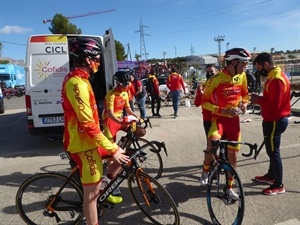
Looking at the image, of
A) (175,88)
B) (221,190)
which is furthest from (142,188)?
→ (175,88)

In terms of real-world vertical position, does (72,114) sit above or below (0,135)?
above

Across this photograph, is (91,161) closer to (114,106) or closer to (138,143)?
(138,143)

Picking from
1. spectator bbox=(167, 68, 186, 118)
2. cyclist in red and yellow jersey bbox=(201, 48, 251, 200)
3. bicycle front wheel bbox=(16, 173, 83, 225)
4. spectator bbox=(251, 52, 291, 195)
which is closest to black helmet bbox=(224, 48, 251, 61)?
cyclist in red and yellow jersey bbox=(201, 48, 251, 200)

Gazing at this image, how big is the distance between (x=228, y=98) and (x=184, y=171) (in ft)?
5.95

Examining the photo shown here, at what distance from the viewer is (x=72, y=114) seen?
97.3 inches

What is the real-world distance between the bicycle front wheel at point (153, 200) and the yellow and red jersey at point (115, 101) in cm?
168

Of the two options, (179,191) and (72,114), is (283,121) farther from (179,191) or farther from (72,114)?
(72,114)

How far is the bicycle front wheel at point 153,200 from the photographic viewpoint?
2.87 metres

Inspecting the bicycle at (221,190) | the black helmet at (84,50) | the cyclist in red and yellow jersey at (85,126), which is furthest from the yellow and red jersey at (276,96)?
Answer: the black helmet at (84,50)

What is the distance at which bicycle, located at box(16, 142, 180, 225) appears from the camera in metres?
2.93

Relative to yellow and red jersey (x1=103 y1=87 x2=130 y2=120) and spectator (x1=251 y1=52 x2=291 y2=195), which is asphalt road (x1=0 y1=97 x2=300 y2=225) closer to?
spectator (x1=251 y1=52 x2=291 y2=195)

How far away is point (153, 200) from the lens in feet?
10.3

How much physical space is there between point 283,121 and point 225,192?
1402mm

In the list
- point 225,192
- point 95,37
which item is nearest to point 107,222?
point 225,192
